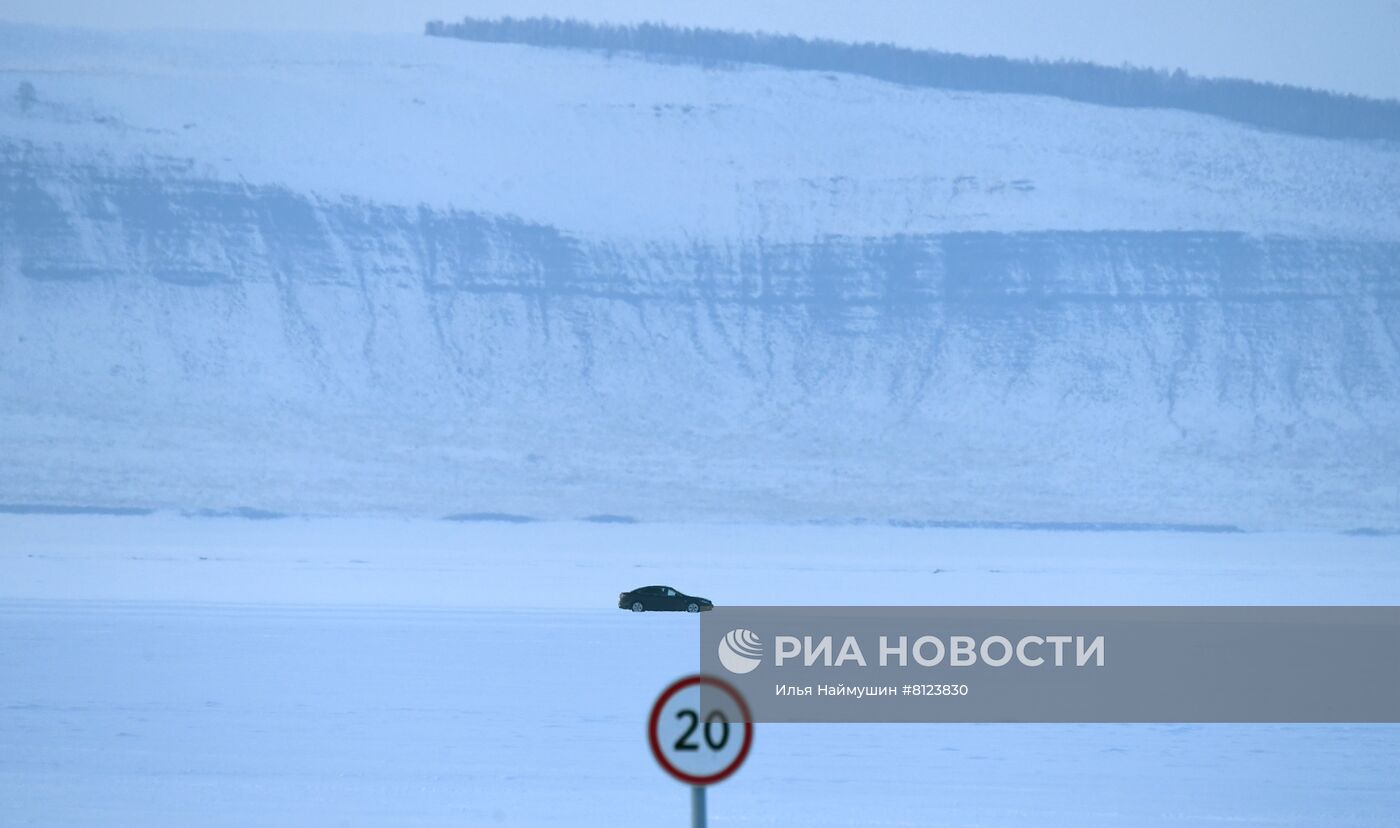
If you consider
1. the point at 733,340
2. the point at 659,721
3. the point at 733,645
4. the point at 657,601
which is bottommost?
the point at 659,721

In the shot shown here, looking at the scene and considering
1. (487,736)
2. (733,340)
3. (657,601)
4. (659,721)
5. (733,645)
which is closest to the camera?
(659,721)

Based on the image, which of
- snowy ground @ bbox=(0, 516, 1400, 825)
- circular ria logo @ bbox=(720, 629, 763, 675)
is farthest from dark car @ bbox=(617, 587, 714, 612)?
circular ria logo @ bbox=(720, 629, 763, 675)

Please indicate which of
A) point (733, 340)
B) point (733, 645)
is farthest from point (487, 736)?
point (733, 340)

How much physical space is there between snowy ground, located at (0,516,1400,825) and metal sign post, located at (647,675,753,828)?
14.7 ft

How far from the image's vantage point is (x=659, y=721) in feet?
17.5

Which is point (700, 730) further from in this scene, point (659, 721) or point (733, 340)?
point (733, 340)

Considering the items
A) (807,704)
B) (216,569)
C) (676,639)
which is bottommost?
(807,704)

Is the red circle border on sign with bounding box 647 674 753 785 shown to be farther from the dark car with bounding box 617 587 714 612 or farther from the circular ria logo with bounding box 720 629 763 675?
the dark car with bounding box 617 587 714 612

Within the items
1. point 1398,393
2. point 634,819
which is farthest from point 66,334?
point 634,819

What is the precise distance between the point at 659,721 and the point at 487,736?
26.5 ft

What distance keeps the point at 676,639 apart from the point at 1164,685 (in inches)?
271

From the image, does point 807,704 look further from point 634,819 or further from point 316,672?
point 634,819

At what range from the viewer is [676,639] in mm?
22812

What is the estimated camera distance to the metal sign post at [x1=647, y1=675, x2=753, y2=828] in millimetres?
5344
